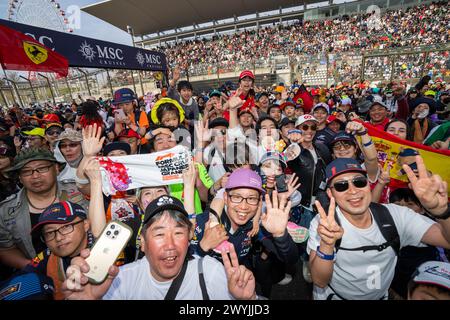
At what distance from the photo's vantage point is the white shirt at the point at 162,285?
164cm

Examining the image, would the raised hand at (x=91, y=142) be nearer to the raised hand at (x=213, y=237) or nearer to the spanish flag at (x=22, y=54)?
the raised hand at (x=213, y=237)

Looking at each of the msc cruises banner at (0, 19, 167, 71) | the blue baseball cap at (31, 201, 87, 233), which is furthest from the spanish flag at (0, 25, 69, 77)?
the blue baseball cap at (31, 201, 87, 233)

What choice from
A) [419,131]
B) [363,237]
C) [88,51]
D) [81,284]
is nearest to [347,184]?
[363,237]

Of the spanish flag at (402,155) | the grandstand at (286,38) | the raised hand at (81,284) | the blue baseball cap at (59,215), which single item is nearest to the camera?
the raised hand at (81,284)

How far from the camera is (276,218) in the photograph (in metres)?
1.99

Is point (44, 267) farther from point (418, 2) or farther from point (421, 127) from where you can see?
point (418, 2)

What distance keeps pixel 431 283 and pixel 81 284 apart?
236 cm

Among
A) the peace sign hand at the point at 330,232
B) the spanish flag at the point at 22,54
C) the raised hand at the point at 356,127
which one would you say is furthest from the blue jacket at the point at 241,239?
the spanish flag at the point at 22,54

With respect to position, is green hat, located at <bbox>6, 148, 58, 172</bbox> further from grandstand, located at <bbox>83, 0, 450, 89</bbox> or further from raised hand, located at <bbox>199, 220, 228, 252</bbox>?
grandstand, located at <bbox>83, 0, 450, 89</bbox>

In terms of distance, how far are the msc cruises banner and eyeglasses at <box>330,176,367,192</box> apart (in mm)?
7776

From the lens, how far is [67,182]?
2959 mm

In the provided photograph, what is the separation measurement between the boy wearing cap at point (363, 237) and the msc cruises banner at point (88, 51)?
7846 millimetres

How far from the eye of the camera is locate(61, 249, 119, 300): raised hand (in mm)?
1410
